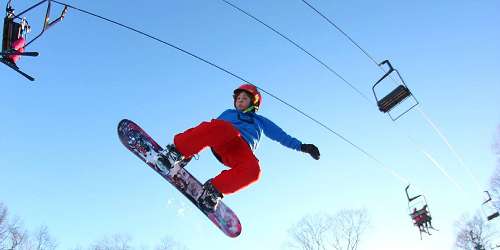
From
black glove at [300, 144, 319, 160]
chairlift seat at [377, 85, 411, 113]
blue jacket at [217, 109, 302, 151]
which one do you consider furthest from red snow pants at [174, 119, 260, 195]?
chairlift seat at [377, 85, 411, 113]

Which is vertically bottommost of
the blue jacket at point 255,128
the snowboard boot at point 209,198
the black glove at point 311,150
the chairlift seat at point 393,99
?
the snowboard boot at point 209,198

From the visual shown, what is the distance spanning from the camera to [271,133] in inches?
251

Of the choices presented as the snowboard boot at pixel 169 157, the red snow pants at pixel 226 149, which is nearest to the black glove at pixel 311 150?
the red snow pants at pixel 226 149

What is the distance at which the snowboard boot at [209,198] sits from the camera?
5863mm

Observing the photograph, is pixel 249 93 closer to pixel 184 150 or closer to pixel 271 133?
pixel 271 133

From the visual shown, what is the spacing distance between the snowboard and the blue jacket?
1.02m

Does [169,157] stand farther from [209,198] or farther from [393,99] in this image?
[393,99]

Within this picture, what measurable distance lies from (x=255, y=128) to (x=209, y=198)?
118 cm

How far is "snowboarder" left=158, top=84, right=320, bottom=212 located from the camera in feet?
18.4

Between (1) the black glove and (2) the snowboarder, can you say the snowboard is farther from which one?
(1) the black glove

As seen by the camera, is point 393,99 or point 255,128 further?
point 393,99

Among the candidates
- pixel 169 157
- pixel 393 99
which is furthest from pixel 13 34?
pixel 393 99

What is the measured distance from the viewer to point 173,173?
6172 mm

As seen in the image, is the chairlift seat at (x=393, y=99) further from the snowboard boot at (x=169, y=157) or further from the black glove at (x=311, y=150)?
the snowboard boot at (x=169, y=157)
